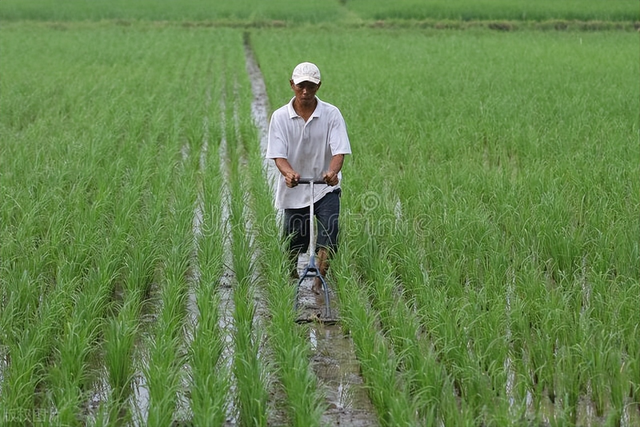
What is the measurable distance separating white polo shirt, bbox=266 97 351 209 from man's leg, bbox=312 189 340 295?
47 mm

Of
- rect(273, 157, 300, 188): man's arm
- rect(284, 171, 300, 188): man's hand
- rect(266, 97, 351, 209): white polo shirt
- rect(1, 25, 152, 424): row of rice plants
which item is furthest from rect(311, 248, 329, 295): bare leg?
rect(1, 25, 152, 424): row of rice plants

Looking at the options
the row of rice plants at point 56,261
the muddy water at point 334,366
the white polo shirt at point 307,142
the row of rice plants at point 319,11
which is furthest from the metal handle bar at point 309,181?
the row of rice plants at point 319,11

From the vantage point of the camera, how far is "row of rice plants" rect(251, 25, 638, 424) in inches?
139

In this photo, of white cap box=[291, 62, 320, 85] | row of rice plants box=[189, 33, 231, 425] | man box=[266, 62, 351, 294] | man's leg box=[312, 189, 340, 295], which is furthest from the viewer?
man's leg box=[312, 189, 340, 295]

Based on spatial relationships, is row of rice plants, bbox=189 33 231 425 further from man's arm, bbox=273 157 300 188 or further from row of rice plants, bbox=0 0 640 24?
row of rice plants, bbox=0 0 640 24

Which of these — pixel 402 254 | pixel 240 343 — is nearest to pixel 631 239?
pixel 402 254

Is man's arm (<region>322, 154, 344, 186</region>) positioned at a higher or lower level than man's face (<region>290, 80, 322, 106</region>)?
lower

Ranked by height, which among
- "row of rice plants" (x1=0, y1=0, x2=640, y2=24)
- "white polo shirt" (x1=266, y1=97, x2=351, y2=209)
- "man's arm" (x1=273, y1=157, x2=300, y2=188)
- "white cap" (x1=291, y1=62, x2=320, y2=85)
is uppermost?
"row of rice plants" (x1=0, y1=0, x2=640, y2=24)

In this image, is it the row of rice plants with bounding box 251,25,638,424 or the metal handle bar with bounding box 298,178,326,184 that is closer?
the row of rice plants with bounding box 251,25,638,424

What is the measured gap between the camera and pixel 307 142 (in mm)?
4652

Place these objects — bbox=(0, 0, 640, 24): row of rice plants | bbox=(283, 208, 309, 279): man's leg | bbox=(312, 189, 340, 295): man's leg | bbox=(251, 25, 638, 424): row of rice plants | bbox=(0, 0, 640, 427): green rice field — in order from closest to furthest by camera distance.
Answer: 1. bbox=(0, 0, 640, 427): green rice field
2. bbox=(251, 25, 638, 424): row of rice plants
3. bbox=(312, 189, 340, 295): man's leg
4. bbox=(283, 208, 309, 279): man's leg
5. bbox=(0, 0, 640, 24): row of rice plants

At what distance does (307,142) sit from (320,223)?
45 centimetres

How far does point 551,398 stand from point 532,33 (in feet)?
69.3

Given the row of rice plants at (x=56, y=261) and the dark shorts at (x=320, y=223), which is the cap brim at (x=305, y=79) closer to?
the dark shorts at (x=320, y=223)
